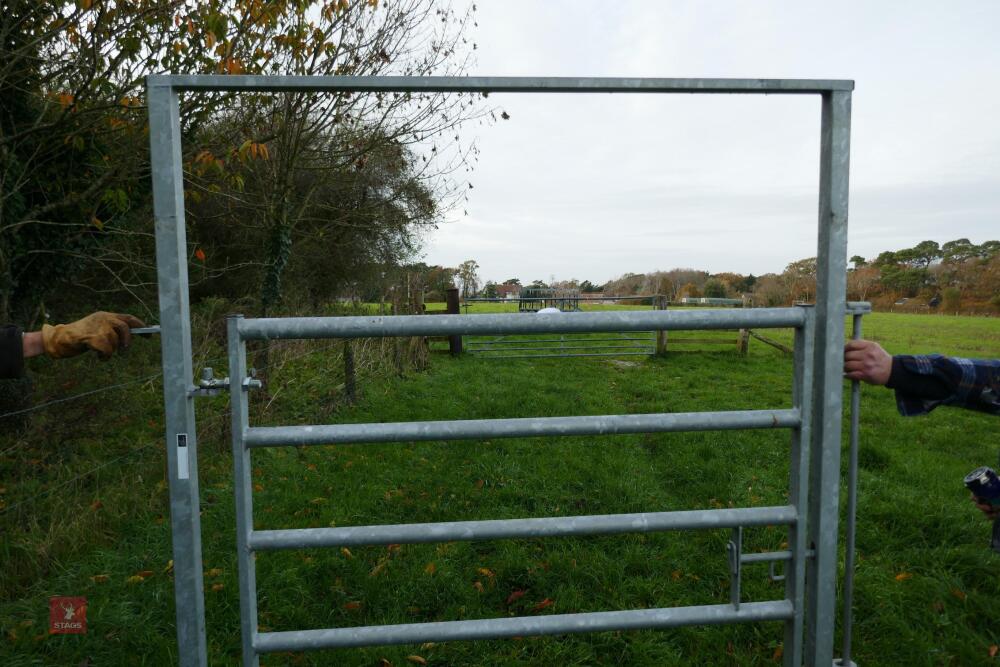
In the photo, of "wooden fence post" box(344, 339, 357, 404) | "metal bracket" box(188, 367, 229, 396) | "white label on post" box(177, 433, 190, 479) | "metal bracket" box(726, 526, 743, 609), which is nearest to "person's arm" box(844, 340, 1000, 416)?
"metal bracket" box(726, 526, 743, 609)

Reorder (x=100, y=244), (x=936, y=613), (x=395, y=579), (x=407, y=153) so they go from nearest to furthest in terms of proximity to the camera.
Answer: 1. (x=936, y=613)
2. (x=395, y=579)
3. (x=100, y=244)
4. (x=407, y=153)

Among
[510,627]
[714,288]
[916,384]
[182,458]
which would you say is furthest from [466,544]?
[714,288]

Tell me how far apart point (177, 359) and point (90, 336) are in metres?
0.41

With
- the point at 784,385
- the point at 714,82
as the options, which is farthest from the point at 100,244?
the point at 784,385

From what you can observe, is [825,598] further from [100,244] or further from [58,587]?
[100,244]

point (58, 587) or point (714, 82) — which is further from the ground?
point (714, 82)

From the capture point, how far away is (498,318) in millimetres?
1618

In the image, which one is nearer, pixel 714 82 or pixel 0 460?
pixel 714 82

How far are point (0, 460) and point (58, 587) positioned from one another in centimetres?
215

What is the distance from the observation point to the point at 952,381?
165cm

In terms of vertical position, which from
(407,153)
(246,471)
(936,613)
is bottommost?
(936,613)

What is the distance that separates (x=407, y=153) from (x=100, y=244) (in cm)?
340

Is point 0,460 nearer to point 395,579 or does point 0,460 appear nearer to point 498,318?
point 395,579

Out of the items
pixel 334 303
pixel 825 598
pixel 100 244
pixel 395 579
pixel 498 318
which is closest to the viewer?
pixel 498 318
